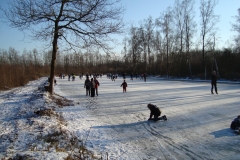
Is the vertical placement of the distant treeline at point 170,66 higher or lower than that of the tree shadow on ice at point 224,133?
higher

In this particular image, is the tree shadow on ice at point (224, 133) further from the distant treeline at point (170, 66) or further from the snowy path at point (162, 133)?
the distant treeline at point (170, 66)

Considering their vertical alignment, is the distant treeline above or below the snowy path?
above

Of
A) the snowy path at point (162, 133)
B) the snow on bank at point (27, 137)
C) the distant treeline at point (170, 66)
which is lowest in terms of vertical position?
the snowy path at point (162, 133)

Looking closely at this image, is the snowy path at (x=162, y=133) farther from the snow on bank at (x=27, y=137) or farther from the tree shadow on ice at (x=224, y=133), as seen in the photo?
the snow on bank at (x=27, y=137)

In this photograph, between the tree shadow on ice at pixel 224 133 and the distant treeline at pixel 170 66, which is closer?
the tree shadow on ice at pixel 224 133

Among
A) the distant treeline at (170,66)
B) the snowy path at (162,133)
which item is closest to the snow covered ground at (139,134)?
the snowy path at (162,133)

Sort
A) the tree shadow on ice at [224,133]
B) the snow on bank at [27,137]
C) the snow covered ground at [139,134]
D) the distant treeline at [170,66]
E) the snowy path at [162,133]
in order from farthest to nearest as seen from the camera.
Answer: the distant treeline at [170,66] < the tree shadow on ice at [224,133] < the snowy path at [162,133] < the snow covered ground at [139,134] < the snow on bank at [27,137]

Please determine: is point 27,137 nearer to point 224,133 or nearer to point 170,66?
point 224,133

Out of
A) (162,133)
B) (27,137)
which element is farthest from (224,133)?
(27,137)

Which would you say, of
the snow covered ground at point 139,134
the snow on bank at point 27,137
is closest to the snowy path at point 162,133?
the snow covered ground at point 139,134

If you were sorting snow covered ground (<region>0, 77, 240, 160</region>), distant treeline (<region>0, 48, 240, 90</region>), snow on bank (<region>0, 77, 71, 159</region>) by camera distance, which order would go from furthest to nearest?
distant treeline (<region>0, 48, 240, 90</region>), snow covered ground (<region>0, 77, 240, 160</region>), snow on bank (<region>0, 77, 71, 159</region>)

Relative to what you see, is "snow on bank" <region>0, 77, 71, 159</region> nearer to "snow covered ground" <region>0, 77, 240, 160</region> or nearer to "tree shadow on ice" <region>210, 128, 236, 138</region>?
"snow covered ground" <region>0, 77, 240, 160</region>

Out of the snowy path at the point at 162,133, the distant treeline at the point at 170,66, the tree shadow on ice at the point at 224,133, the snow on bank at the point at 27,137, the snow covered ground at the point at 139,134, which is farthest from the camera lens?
the distant treeline at the point at 170,66

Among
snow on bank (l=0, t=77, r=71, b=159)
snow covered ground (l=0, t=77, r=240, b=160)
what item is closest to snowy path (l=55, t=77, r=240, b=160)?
snow covered ground (l=0, t=77, r=240, b=160)
